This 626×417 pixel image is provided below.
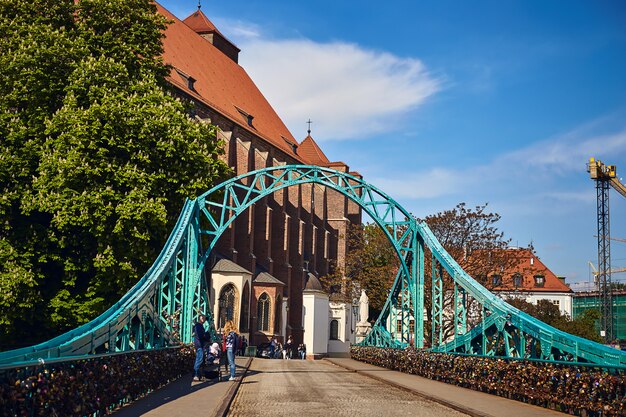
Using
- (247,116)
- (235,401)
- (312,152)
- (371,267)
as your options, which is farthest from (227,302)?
(235,401)

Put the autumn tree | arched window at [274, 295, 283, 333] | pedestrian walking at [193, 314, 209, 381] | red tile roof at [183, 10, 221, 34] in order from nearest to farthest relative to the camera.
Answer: pedestrian walking at [193, 314, 209, 381], the autumn tree, arched window at [274, 295, 283, 333], red tile roof at [183, 10, 221, 34]

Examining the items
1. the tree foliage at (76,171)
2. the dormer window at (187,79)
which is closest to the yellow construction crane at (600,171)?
the dormer window at (187,79)

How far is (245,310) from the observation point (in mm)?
51906

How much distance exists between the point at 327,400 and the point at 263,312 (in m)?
39.4

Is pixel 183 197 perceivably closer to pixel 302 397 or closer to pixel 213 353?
pixel 213 353

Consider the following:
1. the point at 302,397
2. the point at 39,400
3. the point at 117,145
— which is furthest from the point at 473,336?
the point at 39,400

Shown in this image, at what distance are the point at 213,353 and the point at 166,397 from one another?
261 inches

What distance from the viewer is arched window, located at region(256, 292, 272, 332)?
177 feet

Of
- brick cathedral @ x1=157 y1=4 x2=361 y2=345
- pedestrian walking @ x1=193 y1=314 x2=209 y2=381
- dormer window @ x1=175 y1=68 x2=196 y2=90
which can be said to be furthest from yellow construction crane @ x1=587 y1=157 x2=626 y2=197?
pedestrian walking @ x1=193 y1=314 x2=209 y2=381

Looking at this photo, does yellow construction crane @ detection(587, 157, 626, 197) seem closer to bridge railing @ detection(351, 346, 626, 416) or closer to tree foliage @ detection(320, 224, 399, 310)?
tree foliage @ detection(320, 224, 399, 310)

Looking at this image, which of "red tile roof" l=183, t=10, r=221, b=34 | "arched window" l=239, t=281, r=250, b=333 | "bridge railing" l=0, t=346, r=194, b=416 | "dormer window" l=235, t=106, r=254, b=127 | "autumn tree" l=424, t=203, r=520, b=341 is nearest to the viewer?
"bridge railing" l=0, t=346, r=194, b=416

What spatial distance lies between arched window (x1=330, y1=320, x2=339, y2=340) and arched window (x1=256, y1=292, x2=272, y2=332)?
1179 centimetres

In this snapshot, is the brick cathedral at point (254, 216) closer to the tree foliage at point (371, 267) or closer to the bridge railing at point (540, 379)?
the tree foliage at point (371, 267)

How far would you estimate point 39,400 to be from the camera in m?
8.92
